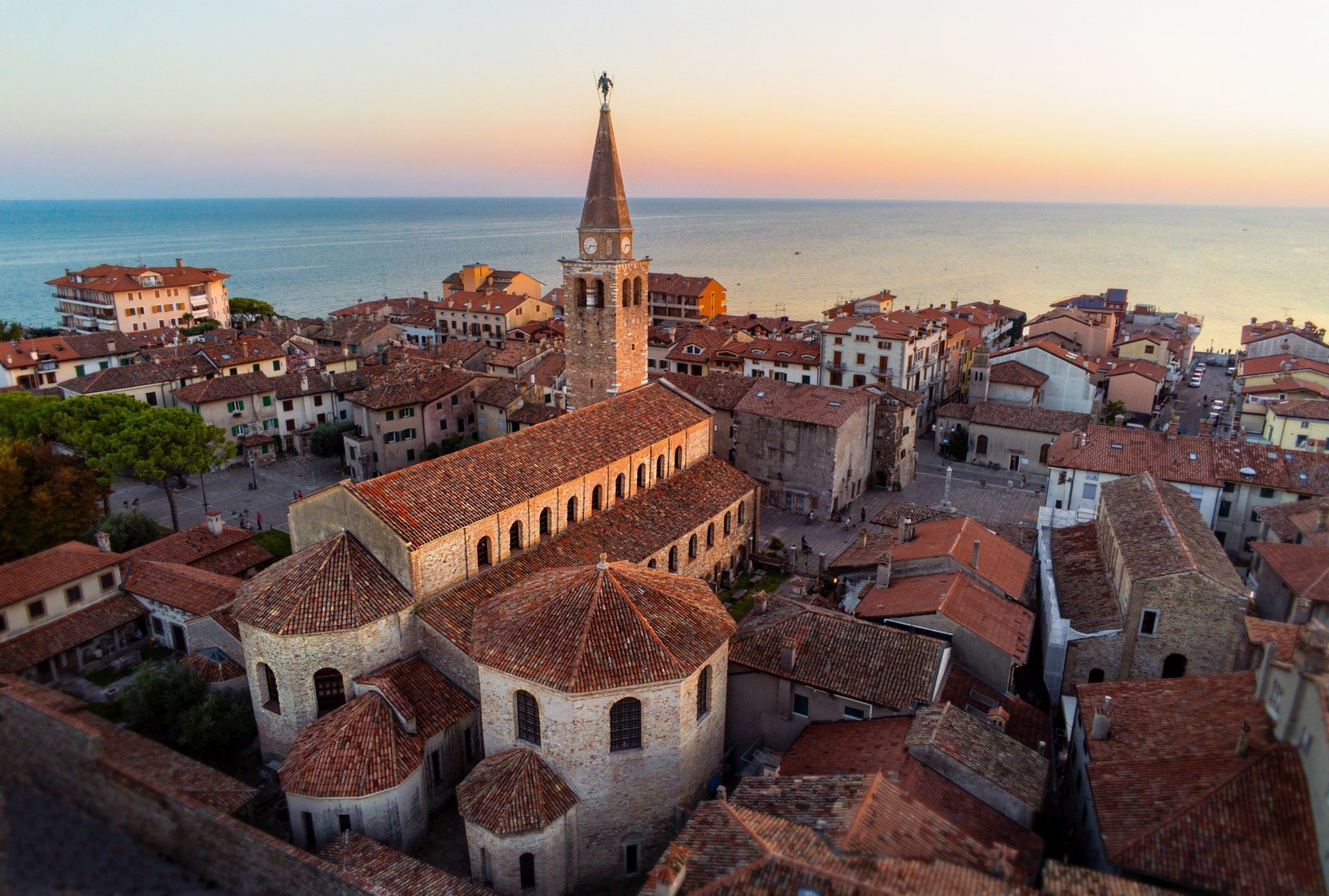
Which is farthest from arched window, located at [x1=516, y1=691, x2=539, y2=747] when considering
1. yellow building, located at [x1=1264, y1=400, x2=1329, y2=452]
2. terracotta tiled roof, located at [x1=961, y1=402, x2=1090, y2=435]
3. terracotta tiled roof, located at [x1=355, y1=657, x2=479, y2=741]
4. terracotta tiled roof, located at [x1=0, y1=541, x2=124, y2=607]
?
yellow building, located at [x1=1264, y1=400, x2=1329, y2=452]

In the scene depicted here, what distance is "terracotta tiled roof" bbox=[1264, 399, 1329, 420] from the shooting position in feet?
141

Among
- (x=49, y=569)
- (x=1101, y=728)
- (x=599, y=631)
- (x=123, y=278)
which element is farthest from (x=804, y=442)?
(x=123, y=278)

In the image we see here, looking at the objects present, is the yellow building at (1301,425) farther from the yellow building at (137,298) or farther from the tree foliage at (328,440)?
the yellow building at (137,298)

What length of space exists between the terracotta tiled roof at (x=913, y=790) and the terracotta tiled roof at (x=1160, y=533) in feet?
32.0

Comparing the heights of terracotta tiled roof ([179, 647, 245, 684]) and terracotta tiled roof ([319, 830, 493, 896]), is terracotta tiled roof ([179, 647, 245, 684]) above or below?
below

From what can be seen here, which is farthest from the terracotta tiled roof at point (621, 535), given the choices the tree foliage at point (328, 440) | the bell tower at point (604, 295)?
the tree foliage at point (328, 440)

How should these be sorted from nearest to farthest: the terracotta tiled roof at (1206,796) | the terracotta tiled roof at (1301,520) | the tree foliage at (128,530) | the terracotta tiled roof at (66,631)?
the terracotta tiled roof at (1206,796), the terracotta tiled roof at (66,631), the terracotta tiled roof at (1301,520), the tree foliage at (128,530)

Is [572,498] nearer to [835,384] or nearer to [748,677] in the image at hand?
[748,677]

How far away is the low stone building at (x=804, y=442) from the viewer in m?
41.1

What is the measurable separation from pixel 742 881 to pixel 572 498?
16.3m

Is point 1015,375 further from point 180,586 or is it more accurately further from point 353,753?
point 180,586

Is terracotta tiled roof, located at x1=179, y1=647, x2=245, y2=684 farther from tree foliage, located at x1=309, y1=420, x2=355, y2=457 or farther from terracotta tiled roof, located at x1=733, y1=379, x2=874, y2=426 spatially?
tree foliage, located at x1=309, y1=420, x2=355, y2=457

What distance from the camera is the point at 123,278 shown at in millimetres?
86125

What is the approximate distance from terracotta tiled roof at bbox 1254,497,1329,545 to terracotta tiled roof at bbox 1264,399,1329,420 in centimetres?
1290
